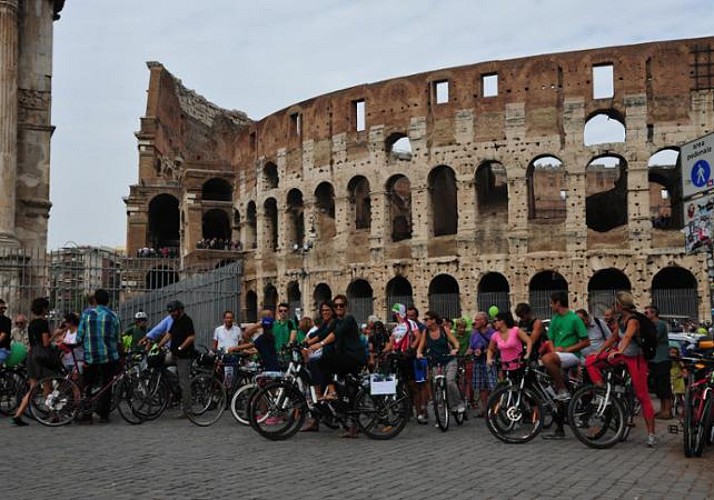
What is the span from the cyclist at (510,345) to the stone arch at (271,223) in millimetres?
27001

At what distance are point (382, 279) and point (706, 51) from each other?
1314 centimetres

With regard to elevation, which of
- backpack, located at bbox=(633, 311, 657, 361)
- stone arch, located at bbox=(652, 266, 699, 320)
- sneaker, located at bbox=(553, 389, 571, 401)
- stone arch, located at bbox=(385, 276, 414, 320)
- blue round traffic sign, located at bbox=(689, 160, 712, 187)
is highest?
blue round traffic sign, located at bbox=(689, 160, 712, 187)

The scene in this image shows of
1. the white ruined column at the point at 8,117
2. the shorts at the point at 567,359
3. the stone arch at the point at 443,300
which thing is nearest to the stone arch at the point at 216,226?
the stone arch at the point at 443,300

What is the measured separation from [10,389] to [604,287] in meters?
22.7

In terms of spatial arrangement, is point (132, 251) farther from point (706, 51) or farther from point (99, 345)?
point (99, 345)

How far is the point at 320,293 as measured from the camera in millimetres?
32906

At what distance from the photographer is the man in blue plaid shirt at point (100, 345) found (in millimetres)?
9672

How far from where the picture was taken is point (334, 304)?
8742 millimetres

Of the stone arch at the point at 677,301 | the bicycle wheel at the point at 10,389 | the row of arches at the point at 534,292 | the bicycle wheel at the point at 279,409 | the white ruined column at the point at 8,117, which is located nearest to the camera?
the bicycle wheel at the point at 279,409

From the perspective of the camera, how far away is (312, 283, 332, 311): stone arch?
32.5 metres

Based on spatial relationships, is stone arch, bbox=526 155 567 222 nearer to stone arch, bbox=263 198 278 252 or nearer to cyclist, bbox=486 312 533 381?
stone arch, bbox=263 198 278 252

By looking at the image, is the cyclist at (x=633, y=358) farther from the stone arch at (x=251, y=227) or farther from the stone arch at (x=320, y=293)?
the stone arch at (x=251, y=227)

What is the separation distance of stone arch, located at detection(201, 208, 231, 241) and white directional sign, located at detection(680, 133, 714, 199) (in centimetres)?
3615

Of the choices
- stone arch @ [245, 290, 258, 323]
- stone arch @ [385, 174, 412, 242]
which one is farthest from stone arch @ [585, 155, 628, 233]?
stone arch @ [245, 290, 258, 323]
